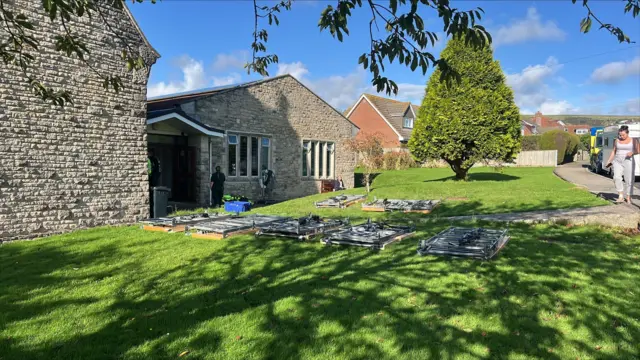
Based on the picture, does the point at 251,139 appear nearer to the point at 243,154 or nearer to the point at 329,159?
the point at 243,154

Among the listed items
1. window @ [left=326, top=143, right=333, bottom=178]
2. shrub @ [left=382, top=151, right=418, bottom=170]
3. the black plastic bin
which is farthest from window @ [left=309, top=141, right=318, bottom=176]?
shrub @ [left=382, top=151, right=418, bottom=170]

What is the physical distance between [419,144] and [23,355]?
58.9ft

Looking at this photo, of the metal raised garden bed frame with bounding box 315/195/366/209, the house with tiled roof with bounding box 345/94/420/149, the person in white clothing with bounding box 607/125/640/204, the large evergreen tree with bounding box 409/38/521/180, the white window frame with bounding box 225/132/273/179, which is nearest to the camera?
the person in white clothing with bounding box 607/125/640/204

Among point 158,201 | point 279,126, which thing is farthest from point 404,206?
point 279,126

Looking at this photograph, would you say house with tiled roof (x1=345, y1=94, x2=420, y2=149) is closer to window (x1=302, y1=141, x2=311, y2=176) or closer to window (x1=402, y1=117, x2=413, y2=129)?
window (x1=402, y1=117, x2=413, y2=129)

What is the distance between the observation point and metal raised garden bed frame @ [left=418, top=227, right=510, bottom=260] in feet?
21.9

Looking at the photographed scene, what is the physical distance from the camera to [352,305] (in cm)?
484

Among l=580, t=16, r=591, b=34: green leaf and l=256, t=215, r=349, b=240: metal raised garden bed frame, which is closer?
l=580, t=16, r=591, b=34: green leaf

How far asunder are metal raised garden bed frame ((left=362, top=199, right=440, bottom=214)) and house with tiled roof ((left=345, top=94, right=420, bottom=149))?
2964 cm

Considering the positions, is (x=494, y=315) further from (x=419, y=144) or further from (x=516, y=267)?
(x=419, y=144)

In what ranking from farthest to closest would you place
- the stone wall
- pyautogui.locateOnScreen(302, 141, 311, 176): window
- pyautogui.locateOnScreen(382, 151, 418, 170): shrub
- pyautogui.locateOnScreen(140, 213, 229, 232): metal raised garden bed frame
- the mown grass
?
pyautogui.locateOnScreen(382, 151, 418, 170): shrub
pyautogui.locateOnScreen(302, 141, 311, 176): window
the stone wall
the mown grass
pyautogui.locateOnScreen(140, 213, 229, 232): metal raised garden bed frame

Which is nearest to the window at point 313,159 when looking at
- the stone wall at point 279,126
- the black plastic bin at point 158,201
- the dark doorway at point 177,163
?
the stone wall at point 279,126

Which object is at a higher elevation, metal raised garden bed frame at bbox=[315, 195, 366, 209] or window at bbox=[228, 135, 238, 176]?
window at bbox=[228, 135, 238, 176]

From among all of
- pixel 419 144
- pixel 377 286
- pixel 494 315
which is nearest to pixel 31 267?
pixel 377 286
